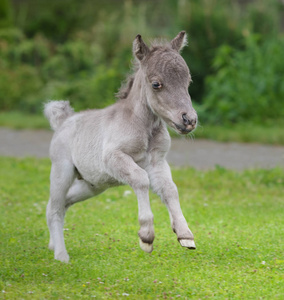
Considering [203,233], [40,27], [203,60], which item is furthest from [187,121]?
[40,27]

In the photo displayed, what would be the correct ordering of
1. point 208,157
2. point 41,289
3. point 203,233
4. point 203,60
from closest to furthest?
point 41,289, point 203,233, point 208,157, point 203,60

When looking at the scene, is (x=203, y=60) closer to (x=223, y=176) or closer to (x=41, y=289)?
(x=223, y=176)

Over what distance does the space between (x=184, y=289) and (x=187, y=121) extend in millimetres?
1401

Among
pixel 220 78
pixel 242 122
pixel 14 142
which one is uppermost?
pixel 220 78

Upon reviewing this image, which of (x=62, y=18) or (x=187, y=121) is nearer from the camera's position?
(x=187, y=121)

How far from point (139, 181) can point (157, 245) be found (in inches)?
60.2

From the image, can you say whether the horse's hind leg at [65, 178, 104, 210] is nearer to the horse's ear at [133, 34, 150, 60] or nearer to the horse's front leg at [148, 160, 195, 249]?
the horse's front leg at [148, 160, 195, 249]

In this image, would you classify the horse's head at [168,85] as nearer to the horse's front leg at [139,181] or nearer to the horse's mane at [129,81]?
the horse's mane at [129,81]

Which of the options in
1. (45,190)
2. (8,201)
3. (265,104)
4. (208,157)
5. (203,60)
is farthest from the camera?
(203,60)

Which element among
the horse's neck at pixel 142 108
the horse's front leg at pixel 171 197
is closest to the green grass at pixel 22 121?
the horse's neck at pixel 142 108

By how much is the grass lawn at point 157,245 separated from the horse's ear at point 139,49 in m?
1.96

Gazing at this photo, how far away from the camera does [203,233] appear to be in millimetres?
7070

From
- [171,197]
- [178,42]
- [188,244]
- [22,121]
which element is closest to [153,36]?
[22,121]

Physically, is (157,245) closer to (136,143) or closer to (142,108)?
(136,143)
